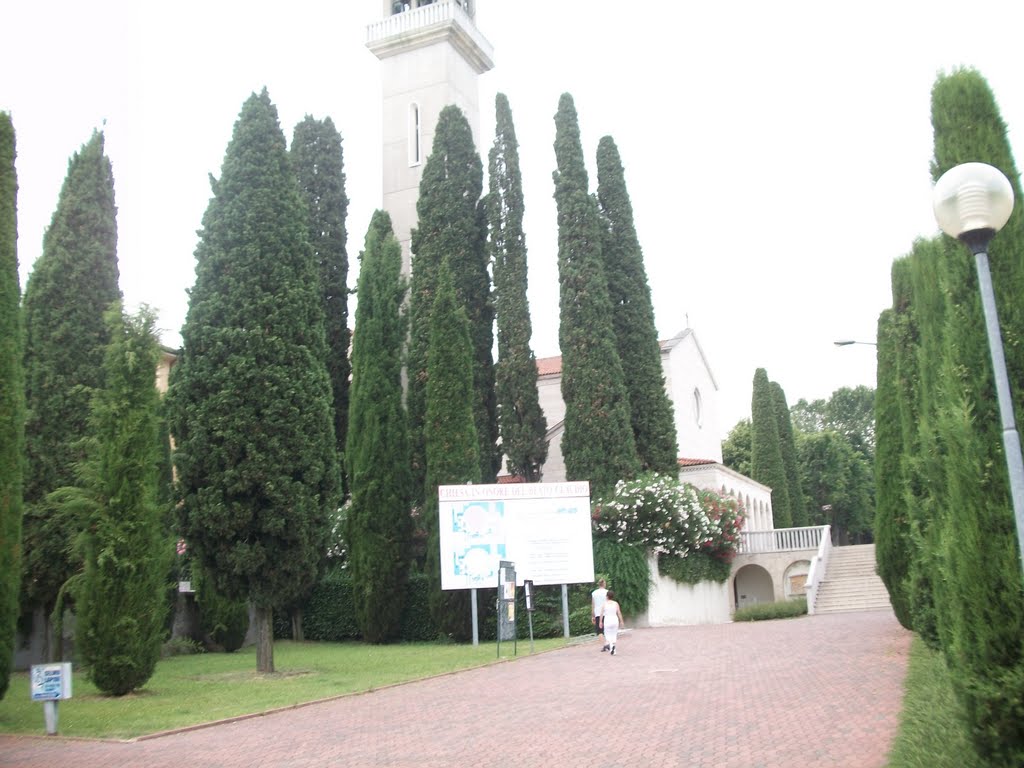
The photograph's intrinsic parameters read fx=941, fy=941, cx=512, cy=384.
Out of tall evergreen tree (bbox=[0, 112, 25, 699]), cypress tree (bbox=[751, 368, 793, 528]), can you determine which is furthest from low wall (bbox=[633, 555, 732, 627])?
Answer: cypress tree (bbox=[751, 368, 793, 528])

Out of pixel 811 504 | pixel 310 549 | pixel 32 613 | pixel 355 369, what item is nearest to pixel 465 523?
pixel 310 549

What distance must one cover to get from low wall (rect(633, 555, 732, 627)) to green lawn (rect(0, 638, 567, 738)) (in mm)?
4494

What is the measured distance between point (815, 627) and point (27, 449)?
735 inches

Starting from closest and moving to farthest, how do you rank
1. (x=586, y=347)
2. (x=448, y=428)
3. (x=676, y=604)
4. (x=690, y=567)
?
1. (x=448, y=428)
2. (x=676, y=604)
3. (x=690, y=567)
4. (x=586, y=347)

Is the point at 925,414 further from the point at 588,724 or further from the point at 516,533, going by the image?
the point at 516,533

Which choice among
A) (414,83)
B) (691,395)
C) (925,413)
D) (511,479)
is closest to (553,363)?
(691,395)

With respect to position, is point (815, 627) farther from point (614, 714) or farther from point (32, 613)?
point (32, 613)

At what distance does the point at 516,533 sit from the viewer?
23891mm

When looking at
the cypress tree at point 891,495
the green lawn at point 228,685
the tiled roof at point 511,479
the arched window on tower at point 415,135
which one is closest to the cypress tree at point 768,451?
the tiled roof at point 511,479

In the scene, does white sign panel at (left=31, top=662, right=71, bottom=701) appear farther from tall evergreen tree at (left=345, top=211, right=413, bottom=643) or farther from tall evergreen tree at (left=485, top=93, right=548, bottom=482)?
tall evergreen tree at (left=485, top=93, right=548, bottom=482)

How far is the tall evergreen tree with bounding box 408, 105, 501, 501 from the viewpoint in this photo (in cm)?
3188

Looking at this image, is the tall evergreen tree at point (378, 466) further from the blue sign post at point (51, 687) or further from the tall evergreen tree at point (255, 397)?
the blue sign post at point (51, 687)

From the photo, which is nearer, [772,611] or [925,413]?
[925,413]

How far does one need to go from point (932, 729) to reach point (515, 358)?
2392 cm
